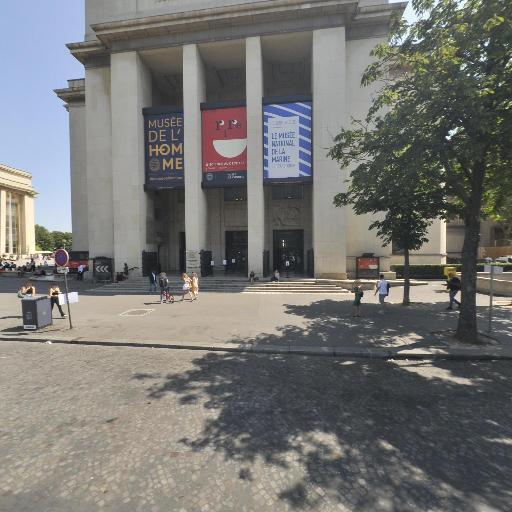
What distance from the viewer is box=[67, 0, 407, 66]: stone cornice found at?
64.5 ft

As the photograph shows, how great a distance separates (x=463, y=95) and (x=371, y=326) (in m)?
6.69

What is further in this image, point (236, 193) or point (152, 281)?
point (236, 193)

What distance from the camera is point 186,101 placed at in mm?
21516

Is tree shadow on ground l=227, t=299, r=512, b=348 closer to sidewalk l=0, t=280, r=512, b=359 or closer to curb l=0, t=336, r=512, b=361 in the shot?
sidewalk l=0, t=280, r=512, b=359

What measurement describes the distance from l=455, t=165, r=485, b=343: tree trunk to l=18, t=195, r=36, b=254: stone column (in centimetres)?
9574

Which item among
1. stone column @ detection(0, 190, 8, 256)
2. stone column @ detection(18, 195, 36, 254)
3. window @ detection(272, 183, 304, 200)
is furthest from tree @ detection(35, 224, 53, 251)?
window @ detection(272, 183, 304, 200)

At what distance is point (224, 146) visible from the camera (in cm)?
2152

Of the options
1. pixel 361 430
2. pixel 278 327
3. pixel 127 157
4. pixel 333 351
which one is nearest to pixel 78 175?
pixel 127 157

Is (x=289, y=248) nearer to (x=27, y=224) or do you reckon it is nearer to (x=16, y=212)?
(x=27, y=224)

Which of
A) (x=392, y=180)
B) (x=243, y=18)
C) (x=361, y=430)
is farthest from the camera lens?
(x=243, y=18)

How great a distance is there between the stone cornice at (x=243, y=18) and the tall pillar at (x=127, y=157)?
165 centimetres

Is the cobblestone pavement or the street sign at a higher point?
the street sign

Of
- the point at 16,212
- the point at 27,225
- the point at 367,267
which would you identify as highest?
the point at 16,212

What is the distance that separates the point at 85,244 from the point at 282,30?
26.1 meters
